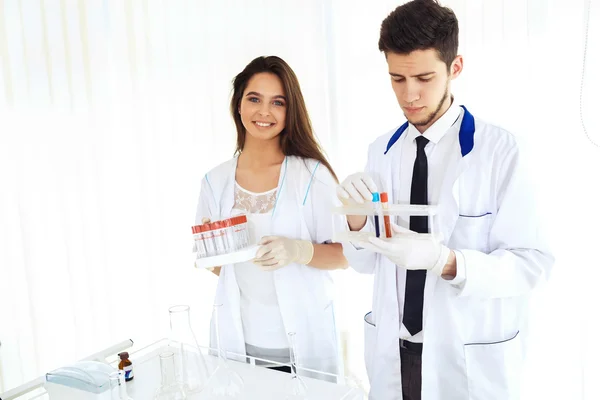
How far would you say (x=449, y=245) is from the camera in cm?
143

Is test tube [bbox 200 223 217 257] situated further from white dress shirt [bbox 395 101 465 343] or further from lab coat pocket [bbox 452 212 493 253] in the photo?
lab coat pocket [bbox 452 212 493 253]

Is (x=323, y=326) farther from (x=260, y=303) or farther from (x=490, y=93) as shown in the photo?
(x=490, y=93)

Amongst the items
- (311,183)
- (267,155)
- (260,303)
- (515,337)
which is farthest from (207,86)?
(515,337)

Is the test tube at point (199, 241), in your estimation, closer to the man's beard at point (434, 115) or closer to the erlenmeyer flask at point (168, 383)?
the erlenmeyer flask at point (168, 383)

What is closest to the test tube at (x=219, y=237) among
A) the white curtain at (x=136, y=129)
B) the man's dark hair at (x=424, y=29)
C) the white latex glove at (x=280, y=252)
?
the white latex glove at (x=280, y=252)

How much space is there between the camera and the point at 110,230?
8.41ft

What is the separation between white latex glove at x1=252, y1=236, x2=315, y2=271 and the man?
1.15 ft

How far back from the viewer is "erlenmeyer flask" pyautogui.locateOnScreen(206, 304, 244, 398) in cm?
143

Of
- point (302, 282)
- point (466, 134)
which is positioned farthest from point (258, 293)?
point (466, 134)

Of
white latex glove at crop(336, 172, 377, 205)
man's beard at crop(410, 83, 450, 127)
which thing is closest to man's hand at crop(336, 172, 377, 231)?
white latex glove at crop(336, 172, 377, 205)

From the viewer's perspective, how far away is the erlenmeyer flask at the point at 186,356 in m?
1.38

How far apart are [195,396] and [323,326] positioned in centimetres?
61

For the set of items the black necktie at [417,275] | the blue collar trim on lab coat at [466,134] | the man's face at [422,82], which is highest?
the man's face at [422,82]

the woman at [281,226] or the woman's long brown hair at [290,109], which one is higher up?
the woman's long brown hair at [290,109]
